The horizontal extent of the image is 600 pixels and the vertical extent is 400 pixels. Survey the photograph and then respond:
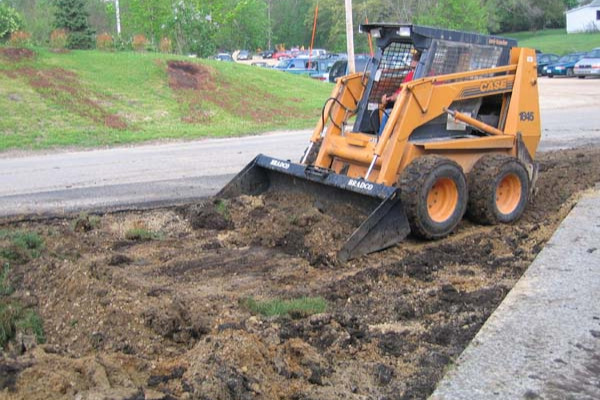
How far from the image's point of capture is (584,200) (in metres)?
9.48

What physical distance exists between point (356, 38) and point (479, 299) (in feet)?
208

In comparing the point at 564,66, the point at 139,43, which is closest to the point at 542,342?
the point at 139,43

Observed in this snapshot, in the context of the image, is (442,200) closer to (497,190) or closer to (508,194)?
(497,190)

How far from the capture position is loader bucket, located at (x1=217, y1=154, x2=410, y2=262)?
726 centimetres

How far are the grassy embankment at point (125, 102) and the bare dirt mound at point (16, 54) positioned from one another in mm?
211

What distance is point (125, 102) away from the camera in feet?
78.7

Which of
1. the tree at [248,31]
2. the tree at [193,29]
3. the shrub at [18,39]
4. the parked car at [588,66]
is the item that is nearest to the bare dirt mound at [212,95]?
the shrub at [18,39]

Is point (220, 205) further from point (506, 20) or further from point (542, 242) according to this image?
point (506, 20)

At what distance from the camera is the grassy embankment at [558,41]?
219 feet

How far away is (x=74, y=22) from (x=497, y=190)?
3029cm

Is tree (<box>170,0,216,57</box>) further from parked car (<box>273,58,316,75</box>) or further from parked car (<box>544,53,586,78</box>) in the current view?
parked car (<box>544,53,586,78</box>)

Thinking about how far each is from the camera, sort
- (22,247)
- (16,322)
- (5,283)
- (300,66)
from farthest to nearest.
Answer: (300,66) → (22,247) → (5,283) → (16,322)

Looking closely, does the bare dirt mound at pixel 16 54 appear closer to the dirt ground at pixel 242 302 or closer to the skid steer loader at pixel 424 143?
the dirt ground at pixel 242 302


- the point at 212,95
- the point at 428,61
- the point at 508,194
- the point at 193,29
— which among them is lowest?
the point at 212,95
